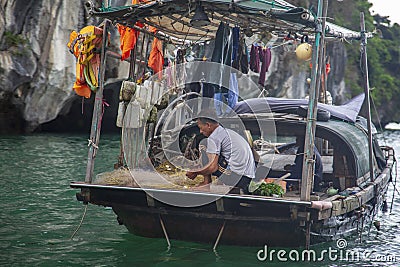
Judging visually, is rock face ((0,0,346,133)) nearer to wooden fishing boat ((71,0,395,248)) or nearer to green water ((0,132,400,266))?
green water ((0,132,400,266))

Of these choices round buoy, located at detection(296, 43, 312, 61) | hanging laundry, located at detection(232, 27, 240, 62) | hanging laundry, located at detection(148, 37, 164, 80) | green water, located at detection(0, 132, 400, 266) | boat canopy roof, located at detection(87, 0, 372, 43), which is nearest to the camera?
boat canopy roof, located at detection(87, 0, 372, 43)

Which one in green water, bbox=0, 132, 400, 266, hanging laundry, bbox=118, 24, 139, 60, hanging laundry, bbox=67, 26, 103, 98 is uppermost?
hanging laundry, bbox=118, 24, 139, 60

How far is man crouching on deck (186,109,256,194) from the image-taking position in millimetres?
5852

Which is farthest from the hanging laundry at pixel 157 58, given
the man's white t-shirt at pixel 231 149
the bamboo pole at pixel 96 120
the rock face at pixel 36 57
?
the rock face at pixel 36 57

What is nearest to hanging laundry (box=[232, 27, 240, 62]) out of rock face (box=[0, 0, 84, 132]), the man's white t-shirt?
the man's white t-shirt

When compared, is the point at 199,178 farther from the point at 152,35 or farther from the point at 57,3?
the point at 57,3

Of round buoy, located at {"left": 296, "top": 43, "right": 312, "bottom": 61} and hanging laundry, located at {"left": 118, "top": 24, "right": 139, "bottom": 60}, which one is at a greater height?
Result: round buoy, located at {"left": 296, "top": 43, "right": 312, "bottom": 61}

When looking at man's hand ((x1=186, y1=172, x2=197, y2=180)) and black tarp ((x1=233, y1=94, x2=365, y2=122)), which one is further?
black tarp ((x1=233, y1=94, x2=365, y2=122))

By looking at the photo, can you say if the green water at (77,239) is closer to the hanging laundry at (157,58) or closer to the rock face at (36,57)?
the hanging laundry at (157,58)

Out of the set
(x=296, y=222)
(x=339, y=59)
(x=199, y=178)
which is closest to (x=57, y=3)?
(x=199, y=178)

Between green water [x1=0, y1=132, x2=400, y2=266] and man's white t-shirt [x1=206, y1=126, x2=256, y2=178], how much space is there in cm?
78

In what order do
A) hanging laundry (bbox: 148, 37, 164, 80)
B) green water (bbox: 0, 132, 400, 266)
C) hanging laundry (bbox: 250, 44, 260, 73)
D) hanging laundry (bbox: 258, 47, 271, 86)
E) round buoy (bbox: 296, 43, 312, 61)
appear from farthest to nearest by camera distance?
round buoy (bbox: 296, 43, 312, 61), hanging laundry (bbox: 258, 47, 271, 86), hanging laundry (bbox: 250, 44, 260, 73), hanging laundry (bbox: 148, 37, 164, 80), green water (bbox: 0, 132, 400, 266)

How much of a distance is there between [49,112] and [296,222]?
14.4 meters

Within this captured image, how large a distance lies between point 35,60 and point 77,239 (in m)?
11.5
